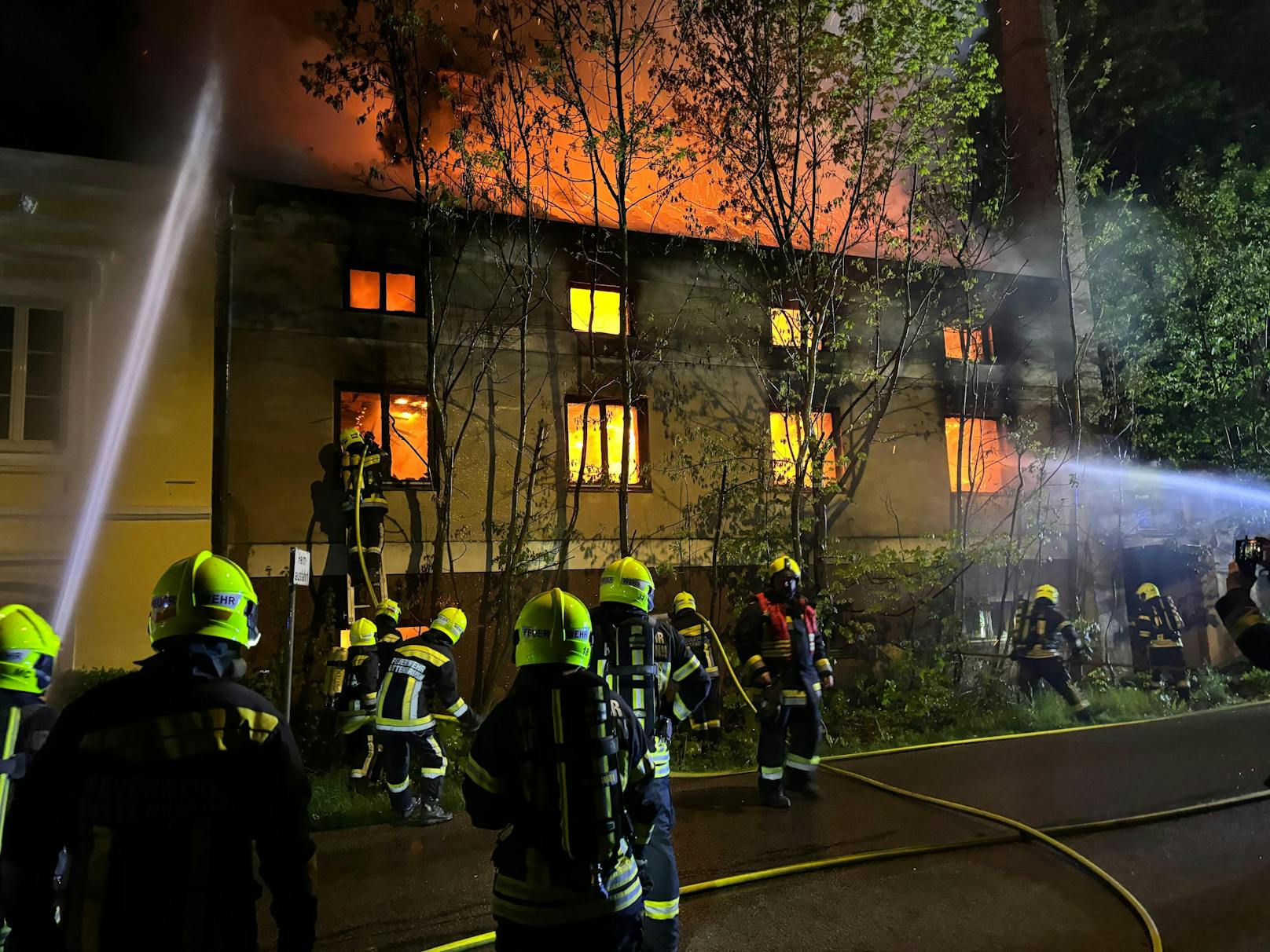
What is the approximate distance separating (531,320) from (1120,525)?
10.6m

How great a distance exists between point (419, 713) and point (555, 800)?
14.3 ft

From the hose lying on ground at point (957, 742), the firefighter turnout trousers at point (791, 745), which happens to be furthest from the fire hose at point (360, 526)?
the firefighter turnout trousers at point (791, 745)

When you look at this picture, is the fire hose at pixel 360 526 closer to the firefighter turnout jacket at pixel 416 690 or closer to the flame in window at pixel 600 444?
the flame in window at pixel 600 444

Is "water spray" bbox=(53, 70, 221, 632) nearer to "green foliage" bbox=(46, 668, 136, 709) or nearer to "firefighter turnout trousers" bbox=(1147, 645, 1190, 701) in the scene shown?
"green foliage" bbox=(46, 668, 136, 709)

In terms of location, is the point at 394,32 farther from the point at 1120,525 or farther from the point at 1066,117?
the point at 1120,525

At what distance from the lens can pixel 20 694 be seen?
3521 millimetres

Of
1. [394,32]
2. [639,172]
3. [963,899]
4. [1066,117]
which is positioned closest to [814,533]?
[639,172]

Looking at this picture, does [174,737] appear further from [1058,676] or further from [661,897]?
[1058,676]

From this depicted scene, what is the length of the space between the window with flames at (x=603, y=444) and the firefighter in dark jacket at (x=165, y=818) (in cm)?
938

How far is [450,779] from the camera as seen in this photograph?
26.9ft

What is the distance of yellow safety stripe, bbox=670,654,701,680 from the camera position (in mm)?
5188

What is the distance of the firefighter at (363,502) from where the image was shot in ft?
33.2

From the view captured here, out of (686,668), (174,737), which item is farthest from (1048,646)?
(174,737)

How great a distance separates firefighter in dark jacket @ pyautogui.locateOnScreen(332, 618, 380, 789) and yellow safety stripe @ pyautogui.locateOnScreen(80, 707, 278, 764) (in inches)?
224
